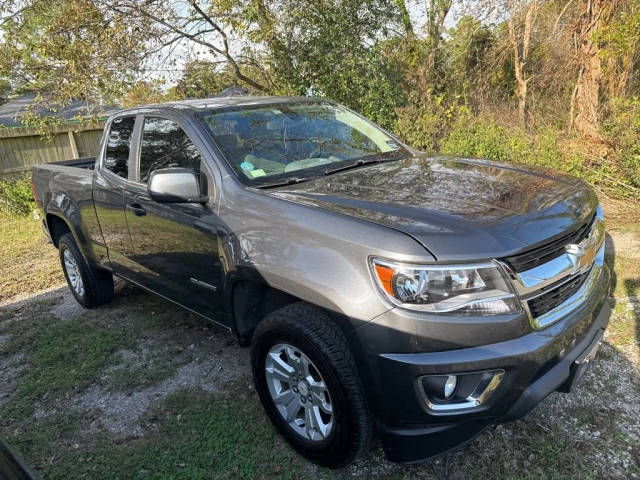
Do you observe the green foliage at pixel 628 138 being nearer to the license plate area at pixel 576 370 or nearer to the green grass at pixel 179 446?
the license plate area at pixel 576 370

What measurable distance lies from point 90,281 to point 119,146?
1453 millimetres

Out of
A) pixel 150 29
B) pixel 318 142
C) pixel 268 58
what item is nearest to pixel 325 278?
pixel 318 142

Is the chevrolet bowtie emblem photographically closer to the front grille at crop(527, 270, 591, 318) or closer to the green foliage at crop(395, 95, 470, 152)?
the front grille at crop(527, 270, 591, 318)

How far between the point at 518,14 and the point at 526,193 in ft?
25.3

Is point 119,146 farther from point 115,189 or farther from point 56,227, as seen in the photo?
point 56,227

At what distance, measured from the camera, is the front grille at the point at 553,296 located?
1991 mm

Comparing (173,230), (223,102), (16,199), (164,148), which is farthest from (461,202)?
(16,199)

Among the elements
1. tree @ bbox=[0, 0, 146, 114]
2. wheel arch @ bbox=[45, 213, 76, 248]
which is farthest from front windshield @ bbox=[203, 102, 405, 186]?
tree @ bbox=[0, 0, 146, 114]

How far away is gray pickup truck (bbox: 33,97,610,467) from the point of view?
191cm

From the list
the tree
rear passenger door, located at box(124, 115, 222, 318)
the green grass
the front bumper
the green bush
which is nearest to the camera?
the front bumper

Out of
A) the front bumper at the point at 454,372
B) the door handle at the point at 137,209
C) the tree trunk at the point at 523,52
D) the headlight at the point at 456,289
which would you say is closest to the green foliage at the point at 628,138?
the tree trunk at the point at 523,52

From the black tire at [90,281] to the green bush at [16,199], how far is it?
606cm

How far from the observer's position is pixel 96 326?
4363 millimetres

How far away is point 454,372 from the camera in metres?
1.88
